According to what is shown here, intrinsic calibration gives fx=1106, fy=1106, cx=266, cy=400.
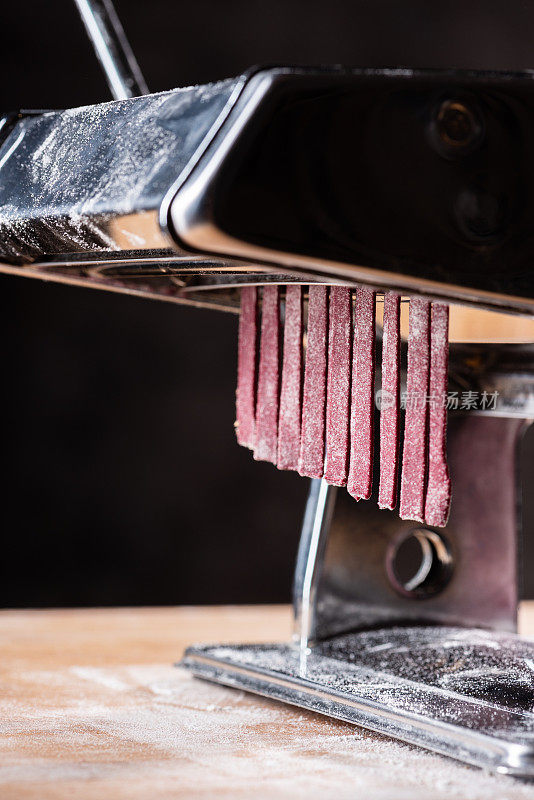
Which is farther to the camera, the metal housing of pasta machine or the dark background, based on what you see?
the dark background

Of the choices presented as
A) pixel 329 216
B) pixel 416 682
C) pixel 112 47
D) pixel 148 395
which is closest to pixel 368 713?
pixel 416 682

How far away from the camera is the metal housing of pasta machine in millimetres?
513

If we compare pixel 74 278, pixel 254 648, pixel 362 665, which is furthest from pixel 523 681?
pixel 74 278

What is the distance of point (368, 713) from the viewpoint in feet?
2.23

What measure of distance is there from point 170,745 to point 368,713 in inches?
4.8

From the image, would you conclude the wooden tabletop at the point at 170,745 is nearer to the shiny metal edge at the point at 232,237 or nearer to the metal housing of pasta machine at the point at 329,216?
the metal housing of pasta machine at the point at 329,216

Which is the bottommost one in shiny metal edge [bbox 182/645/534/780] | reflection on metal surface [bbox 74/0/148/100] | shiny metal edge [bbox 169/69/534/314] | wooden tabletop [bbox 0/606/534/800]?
wooden tabletop [bbox 0/606/534/800]

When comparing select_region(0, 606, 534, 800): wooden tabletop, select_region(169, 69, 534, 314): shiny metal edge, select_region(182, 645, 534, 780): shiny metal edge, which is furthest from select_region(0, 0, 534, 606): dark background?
select_region(169, 69, 534, 314): shiny metal edge

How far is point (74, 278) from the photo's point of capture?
2.45ft

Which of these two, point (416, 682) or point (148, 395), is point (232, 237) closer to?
point (416, 682)

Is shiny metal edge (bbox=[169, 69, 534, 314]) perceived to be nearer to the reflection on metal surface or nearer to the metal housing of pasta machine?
the metal housing of pasta machine

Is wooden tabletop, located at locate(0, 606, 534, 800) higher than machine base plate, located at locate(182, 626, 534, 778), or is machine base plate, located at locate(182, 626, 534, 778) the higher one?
machine base plate, located at locate(182, 626, 534, 778)

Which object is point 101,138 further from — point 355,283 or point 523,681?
point 523,681

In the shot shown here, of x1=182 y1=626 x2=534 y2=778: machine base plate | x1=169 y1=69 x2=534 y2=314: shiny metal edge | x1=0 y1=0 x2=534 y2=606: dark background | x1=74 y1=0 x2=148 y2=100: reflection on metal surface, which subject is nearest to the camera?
x1=169 y1=69 x2=534 y2=314: shiny metal edge
